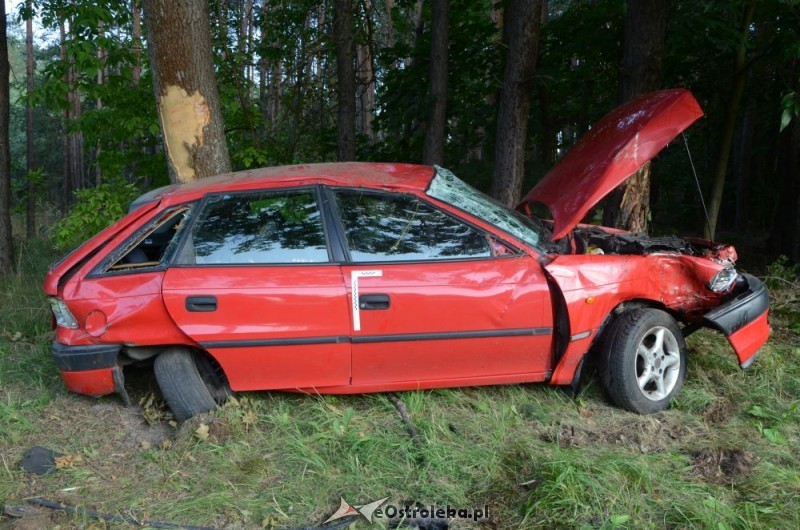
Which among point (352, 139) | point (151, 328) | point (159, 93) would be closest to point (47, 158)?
point (352, 139)

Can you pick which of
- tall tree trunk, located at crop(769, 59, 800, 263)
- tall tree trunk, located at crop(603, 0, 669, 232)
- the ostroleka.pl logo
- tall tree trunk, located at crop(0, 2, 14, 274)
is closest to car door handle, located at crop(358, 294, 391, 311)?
the ostroleka.pl logo

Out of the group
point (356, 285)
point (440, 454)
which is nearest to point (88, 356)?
point (356, 285)

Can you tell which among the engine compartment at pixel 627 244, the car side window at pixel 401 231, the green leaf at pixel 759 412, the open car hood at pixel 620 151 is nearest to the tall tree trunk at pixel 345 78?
the engine compartment at pixel 627 244

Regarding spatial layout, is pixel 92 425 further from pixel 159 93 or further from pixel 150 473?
pixel 159 93

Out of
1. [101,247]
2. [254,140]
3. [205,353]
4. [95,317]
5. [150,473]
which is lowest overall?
[150,473]

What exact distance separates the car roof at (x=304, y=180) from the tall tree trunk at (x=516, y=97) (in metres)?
3.53

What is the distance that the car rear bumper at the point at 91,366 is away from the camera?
12.7 feet

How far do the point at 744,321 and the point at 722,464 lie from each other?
1.09 meters

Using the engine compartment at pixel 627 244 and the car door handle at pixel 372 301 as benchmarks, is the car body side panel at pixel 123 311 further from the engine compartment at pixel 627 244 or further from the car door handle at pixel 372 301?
the engine compartment at pixel 627 244

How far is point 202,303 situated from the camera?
3.78m

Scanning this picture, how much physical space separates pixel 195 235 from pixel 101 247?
0.58m

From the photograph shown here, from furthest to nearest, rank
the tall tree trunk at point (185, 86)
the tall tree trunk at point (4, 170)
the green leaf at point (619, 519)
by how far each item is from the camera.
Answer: the tall tree trunk at point (4, 170) → the tall tree trunk at point (185, 86) → the green leaf at point (619, 519)

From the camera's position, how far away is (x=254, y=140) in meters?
8.52

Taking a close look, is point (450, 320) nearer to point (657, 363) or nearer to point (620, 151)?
point (657, 363)
